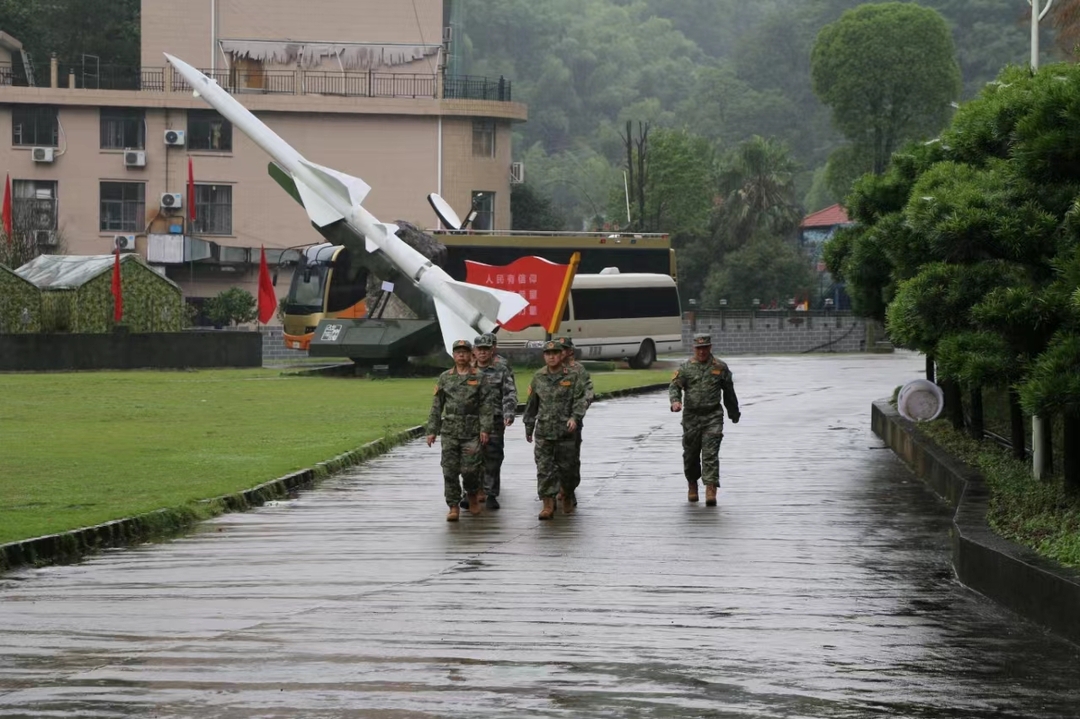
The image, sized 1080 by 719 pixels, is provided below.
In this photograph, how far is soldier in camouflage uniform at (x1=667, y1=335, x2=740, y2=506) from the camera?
706 inches

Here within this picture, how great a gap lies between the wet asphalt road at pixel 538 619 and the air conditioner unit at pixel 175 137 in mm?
49792

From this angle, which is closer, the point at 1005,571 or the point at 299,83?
the point at 1005,571

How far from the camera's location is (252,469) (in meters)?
20.1

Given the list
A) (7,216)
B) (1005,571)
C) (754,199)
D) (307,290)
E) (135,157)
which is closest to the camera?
(1005,571)

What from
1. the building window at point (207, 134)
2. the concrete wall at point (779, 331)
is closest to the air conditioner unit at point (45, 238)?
the building window at point (207, 134)

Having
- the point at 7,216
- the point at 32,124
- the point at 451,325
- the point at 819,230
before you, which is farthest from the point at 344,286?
the point at 819,230

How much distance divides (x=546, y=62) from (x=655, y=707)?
133245mm

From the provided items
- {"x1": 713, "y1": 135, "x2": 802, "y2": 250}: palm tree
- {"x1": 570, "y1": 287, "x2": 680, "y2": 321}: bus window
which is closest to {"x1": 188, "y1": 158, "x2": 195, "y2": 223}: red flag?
{"x1": 570, "y1": 287, "x2": 680, "y2": 321}: bus window

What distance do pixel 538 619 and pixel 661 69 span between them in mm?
137644

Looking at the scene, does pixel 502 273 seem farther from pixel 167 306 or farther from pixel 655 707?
pixel 655 707

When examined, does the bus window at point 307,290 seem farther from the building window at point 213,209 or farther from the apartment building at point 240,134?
the building window at point 213,209

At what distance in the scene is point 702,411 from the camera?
18.2 m

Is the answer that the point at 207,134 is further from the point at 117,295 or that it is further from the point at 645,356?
the point at 645,356

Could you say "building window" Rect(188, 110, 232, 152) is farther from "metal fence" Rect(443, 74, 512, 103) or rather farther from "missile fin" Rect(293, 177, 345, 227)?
"missile fin" Rect(293, 177, 345, 227)
